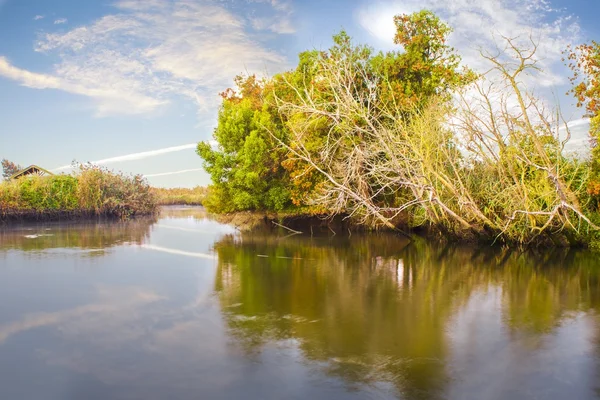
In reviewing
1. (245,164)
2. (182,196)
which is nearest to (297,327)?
(245,164)

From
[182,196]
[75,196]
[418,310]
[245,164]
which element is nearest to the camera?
[418,310]

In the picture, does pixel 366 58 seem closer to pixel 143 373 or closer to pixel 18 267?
pixel 18 267

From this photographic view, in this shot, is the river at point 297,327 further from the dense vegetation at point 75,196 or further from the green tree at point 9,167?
the green tree at point 9,167

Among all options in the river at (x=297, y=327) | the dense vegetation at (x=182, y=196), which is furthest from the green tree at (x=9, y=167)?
the river at (x=297, y=327)

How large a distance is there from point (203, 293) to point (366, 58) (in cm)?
1672

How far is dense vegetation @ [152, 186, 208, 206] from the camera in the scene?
5084 cm

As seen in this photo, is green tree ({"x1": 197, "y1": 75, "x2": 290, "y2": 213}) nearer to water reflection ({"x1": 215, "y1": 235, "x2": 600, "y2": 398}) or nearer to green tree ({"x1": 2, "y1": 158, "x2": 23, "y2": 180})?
water reflection ({"x1": 215, "y1": 235, "x2": 600, "y2": 398})

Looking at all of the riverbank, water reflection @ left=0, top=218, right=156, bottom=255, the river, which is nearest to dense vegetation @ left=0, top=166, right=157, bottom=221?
water reflection @ left=0, top=218, right=156, bottom=255

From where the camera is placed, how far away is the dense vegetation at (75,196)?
27.1 m

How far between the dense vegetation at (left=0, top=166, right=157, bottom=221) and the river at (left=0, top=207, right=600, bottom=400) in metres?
14.0

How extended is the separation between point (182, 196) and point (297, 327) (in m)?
46.2

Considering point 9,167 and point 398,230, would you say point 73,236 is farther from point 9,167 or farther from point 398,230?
point 9,167

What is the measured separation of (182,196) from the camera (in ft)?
172

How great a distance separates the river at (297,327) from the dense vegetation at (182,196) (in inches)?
1407
